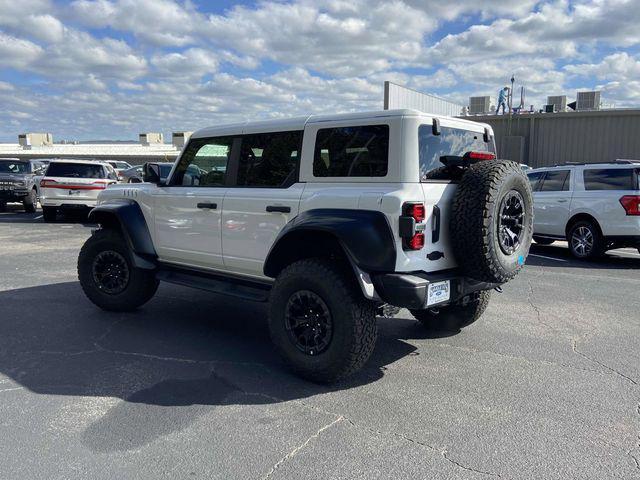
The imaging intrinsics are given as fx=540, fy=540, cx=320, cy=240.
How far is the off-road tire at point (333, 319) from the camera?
3.78 meters

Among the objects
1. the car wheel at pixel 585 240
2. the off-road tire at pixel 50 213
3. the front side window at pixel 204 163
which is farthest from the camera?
the off-road tire at pixel 50 213

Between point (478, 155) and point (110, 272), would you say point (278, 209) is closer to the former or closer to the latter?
point (478, 155)

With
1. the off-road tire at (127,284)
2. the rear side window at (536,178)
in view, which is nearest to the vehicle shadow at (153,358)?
the off-road tire at (127,284)

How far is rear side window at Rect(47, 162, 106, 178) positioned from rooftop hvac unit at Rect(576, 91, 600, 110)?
21.5 metres

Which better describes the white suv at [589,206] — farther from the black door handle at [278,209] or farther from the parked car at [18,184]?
the parked car at [18,184]

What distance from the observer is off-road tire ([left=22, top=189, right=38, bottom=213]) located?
17.7 metres

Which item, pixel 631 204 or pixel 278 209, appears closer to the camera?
pixel 278 209

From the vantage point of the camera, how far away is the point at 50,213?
49.5ft

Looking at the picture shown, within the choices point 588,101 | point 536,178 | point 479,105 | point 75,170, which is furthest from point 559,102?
point 75,170

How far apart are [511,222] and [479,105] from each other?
80.1ft

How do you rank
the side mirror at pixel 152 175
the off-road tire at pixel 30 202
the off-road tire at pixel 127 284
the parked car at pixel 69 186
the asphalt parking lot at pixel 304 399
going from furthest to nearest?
the off-road tire at pixel 30 202 → the parked car at pixel 69 186 → the off-road tire at pixel 127 284 → the side mirror at pixel 152 175 → the asphalt parking lot at pixel 304 399

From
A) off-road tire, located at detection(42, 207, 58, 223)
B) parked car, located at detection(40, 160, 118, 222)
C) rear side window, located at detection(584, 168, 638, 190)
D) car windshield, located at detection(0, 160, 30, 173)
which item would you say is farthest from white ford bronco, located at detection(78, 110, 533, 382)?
car windshield, located at detection(0, 160, 30, 173)

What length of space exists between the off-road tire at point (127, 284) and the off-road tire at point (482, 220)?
11.0 ft

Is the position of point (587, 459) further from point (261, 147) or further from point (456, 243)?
point (261, 147)
